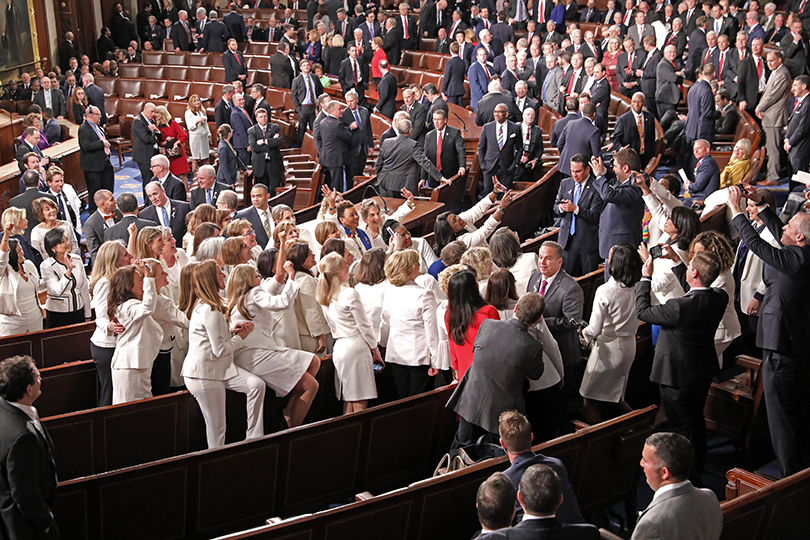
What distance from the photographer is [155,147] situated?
409 inches

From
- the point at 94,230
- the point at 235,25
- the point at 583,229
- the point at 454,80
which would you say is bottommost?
the point at 94,230

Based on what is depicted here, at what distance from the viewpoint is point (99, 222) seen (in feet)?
21.5

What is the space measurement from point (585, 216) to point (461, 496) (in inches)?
138

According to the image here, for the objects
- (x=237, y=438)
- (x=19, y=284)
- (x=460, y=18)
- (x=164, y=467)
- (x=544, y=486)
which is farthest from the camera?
(x=460, y=18)

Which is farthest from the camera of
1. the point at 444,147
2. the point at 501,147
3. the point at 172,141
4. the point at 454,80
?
the point at 454,80

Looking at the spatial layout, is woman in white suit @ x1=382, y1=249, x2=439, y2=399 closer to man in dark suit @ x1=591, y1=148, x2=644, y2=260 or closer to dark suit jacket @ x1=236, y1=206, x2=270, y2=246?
man in dark suit @ x1=591, y1=148, x2=644, y2=260

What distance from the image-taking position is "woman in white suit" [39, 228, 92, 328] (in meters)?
5.53

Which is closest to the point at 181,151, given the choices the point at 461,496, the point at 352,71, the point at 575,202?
the point at 352,71

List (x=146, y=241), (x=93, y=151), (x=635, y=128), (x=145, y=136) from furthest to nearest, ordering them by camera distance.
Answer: (x=145, y=136) < (x=93, y=151) < (x=635, y=128) < (x=146, y=241)

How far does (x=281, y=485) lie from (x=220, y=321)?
897 millimetres

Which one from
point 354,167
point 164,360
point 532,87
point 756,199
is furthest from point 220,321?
point 532,87

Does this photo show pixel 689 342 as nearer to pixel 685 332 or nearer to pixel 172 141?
pixel 685 332

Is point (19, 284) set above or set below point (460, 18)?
below

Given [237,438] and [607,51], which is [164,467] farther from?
[607,51]
